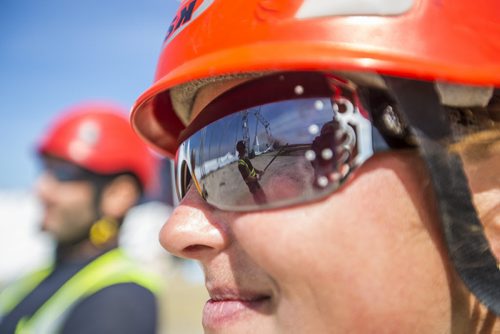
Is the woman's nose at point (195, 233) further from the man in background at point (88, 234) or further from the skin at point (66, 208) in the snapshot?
the skin at point (66, 208)

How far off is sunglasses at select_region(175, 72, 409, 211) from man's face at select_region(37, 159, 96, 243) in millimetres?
3596

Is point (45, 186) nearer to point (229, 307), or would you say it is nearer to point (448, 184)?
Result: point (229, 307)

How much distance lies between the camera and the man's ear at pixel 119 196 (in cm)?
487

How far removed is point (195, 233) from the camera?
1.39 m

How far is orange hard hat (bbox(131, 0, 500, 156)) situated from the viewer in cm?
117

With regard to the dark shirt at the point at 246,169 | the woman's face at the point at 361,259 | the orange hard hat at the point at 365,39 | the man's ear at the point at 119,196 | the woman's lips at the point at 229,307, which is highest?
the orange hard hat at the point at 365,39

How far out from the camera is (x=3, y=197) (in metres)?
17.1

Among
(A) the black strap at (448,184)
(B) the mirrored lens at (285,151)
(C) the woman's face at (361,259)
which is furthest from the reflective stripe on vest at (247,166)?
(A) the black strap at (448,184)

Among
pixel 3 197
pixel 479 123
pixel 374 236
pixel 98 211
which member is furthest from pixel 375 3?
pixel 3 197

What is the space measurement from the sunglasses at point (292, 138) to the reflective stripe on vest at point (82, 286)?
104 inches

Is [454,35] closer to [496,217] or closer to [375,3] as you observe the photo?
[375,3]

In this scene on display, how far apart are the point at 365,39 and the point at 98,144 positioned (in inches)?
171

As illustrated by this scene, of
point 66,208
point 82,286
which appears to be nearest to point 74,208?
point 66,208

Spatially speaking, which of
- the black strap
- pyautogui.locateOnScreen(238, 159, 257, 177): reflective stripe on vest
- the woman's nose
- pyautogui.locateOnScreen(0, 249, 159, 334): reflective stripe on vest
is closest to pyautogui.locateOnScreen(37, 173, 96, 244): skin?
pyautogui.locateOnScreen(0, 249, 159, 334): reflective stripe on vest
